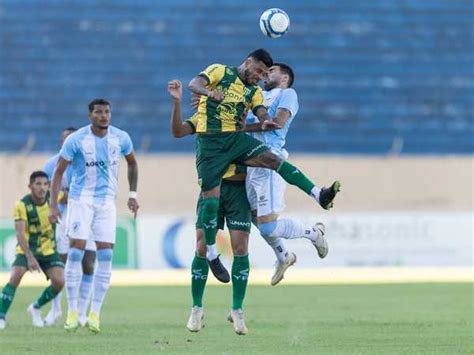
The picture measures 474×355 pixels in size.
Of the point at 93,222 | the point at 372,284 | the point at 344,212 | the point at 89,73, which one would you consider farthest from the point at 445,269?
the point at 93,222

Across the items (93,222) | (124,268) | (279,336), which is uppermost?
(93,222)

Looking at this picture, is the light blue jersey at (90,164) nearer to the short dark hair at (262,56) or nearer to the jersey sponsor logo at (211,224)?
the jersey sponsor logo at (211,224)

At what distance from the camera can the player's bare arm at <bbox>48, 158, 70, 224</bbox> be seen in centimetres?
1209

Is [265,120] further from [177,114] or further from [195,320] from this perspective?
[195,320]

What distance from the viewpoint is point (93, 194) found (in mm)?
12570

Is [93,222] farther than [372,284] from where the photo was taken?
No

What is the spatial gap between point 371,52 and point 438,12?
2.09 m

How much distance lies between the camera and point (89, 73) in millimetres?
29312

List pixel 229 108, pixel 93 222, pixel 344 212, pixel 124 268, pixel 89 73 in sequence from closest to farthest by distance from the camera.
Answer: pixel 229 108
pixel 93 222
pixel 124 268
pixel 344 212
pixel 89 73

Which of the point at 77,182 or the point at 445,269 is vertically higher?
the point at 77,182

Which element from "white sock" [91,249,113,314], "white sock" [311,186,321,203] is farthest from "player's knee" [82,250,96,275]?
"white sock" [311,186,321,203]

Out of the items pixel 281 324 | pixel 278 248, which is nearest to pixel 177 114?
Result: pixel 278 248

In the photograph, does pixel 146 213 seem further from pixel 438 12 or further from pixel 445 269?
pixel 438 12

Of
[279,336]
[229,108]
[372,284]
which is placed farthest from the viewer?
[372,284]
